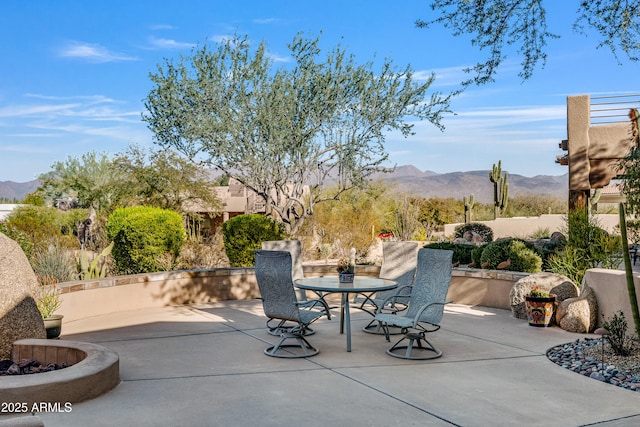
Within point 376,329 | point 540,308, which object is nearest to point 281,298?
point 376,329

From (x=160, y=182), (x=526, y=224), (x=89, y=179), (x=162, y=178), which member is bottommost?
(x=526, y=224)

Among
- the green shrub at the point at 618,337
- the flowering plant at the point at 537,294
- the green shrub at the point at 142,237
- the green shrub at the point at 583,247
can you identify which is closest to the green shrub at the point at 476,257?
the green shrub at the point at 583,247

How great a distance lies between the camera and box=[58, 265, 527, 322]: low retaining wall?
9.27 metres

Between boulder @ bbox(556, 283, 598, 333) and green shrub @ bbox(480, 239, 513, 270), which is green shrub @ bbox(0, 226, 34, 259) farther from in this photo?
boulder @ bbox(556, 283, 598, 333)

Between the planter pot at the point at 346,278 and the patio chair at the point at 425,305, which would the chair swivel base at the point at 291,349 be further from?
the planter pot at the point at 346,278

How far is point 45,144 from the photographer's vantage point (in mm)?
30984

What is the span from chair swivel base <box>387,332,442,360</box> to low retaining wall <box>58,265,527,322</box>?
12.2 ft

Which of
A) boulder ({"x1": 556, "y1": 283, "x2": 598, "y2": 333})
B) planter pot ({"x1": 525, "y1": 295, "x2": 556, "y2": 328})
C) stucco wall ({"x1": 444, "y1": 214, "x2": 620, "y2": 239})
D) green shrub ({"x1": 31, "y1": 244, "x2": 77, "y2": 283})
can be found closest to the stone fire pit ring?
green shrub ({"x1": 31, "y1": 244, "x2": 77, "y2": 283})

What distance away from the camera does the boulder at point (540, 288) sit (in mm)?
9289

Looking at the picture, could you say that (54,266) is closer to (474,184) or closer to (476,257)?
(476,257)

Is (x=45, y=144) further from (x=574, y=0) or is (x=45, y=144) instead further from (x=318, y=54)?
(x=574, y=0)

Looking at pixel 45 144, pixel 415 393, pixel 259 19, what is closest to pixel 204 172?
pixel 259 19

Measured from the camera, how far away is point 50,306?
25.9ft

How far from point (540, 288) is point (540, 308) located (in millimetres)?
580
